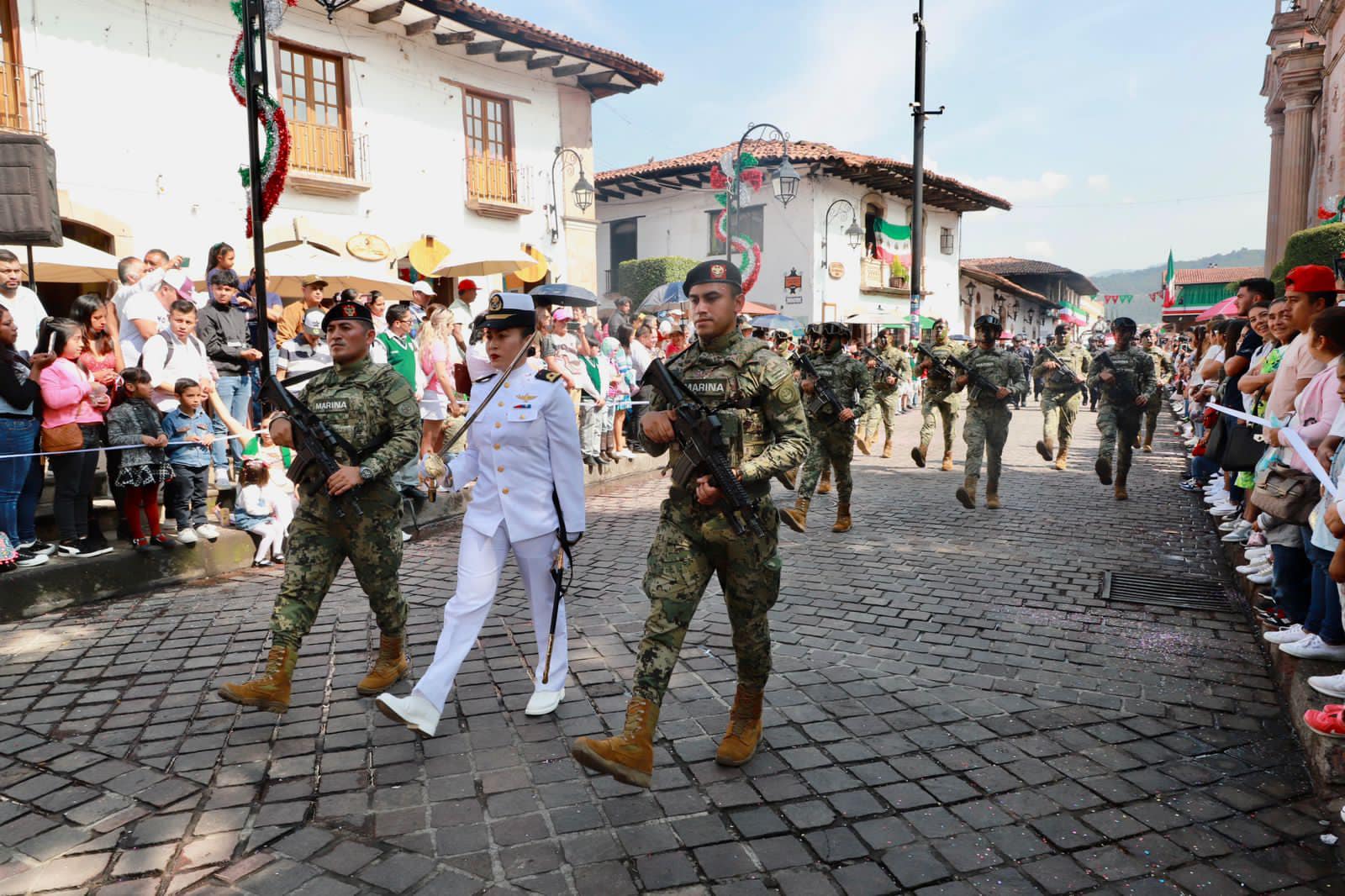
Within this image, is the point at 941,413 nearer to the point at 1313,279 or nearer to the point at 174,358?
the point at 1313,279

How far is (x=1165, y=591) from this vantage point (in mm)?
6207

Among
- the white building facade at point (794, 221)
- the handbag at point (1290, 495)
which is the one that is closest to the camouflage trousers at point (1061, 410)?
the handbag at point (1290, 495)

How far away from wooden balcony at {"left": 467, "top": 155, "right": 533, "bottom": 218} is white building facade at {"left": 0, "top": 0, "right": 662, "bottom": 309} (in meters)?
0.04

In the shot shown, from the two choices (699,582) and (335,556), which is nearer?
(699,582)

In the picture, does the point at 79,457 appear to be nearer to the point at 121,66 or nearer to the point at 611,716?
the point at 611,716

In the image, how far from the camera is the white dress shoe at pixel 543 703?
4.04 meters

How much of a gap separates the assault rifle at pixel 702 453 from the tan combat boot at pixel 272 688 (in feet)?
6.25

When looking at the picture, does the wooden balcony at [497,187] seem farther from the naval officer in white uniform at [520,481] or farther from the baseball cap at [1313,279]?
the baseball cap at [1313,279]

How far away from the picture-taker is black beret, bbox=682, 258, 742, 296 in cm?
360

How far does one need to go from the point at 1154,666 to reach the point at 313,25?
16.4 m

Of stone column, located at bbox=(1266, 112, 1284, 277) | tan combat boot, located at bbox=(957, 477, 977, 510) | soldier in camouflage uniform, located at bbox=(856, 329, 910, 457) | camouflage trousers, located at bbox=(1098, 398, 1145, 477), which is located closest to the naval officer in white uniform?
tan combat boot, located at bbox=(957, 477, 977, 510)

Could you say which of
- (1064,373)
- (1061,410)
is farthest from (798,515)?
(1061,410)

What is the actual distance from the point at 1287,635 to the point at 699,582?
3206 millimetres

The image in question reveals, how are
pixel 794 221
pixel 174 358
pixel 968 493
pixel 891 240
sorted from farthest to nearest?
1. pixel 891 240
2. pixel 794 221
3. pixel 968 493
4. pixel 174 358
